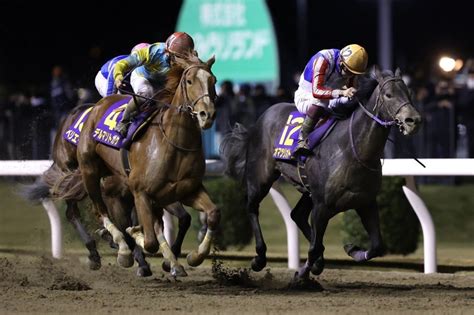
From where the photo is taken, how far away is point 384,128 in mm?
8766

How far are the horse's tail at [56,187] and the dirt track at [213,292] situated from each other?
543 millimetres

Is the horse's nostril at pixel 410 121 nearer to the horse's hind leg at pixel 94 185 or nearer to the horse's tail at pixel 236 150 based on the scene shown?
the horse's tail at pixel 236 150

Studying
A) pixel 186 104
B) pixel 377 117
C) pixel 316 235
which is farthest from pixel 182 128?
pixel 377 117

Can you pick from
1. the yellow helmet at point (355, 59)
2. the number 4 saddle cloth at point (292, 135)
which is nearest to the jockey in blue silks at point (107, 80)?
the number 4 saddle cloth at point (292, 135)

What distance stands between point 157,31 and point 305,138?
14.7 meters

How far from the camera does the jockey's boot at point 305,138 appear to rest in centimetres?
920

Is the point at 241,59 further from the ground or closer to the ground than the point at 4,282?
further from the ground

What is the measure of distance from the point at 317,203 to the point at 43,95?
35.8ft

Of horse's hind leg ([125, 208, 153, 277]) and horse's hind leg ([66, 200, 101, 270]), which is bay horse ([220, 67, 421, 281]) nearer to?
horse's hind leg ([125, 208, 153, 277])

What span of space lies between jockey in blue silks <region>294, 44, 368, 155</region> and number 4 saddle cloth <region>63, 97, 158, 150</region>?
109 cm

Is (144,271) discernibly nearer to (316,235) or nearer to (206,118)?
(316,235)

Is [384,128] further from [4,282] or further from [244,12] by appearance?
[244,12]

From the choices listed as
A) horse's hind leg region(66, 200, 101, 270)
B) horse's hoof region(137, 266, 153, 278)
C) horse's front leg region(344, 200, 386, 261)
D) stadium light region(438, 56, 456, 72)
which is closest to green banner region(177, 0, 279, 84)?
stadium light region(438, 56, 456, 72)

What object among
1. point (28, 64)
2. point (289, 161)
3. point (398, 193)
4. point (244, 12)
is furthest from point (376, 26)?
point (289, 161)
